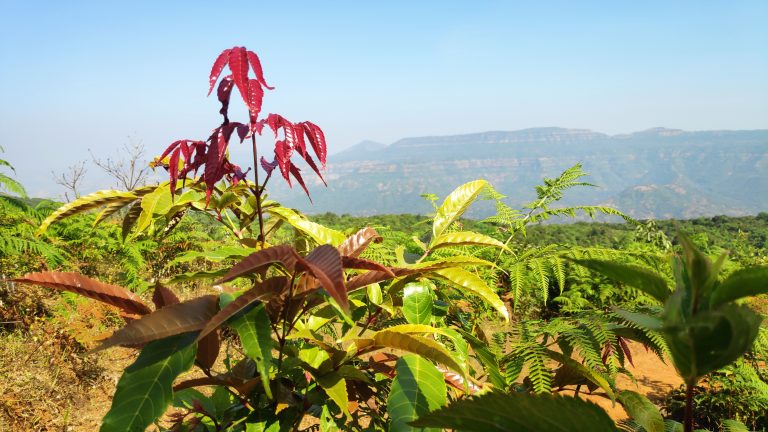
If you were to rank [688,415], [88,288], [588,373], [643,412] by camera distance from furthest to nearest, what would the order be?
[588,373] < [643,412] < [88,288] < [688,415]

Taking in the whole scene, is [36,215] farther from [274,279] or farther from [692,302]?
[692,302]

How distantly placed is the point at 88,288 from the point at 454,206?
0.83 m

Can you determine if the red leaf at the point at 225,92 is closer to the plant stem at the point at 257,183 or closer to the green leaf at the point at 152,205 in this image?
the plant stem at the point at 257,183

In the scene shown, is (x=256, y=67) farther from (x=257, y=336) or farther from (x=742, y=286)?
(x=742, y=286)

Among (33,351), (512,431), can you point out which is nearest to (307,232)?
(512,431)

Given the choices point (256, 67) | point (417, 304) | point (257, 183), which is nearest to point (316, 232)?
point (257, 183)

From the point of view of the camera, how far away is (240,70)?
98 centimetres

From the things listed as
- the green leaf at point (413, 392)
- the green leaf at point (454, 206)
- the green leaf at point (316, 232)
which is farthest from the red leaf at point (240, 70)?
the green leaf at point (413, 392)

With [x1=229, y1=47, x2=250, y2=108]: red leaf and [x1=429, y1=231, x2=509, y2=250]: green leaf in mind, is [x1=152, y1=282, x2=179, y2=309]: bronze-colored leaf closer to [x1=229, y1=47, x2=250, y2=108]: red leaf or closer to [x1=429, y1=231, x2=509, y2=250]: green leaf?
[x1=229, y1=47, x2=250, y2=108]: red leaf

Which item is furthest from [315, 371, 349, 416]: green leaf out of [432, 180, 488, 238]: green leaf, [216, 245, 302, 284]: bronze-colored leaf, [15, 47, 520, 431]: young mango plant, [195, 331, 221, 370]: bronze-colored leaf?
[432, 180, 488, 238]: green leaf

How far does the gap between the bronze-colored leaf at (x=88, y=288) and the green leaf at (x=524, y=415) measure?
22.9 inches

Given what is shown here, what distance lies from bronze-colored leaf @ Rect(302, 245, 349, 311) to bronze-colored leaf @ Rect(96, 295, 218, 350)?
19cm

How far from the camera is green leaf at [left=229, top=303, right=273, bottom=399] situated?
0.62m

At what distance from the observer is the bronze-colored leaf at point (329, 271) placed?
0.53 meters
